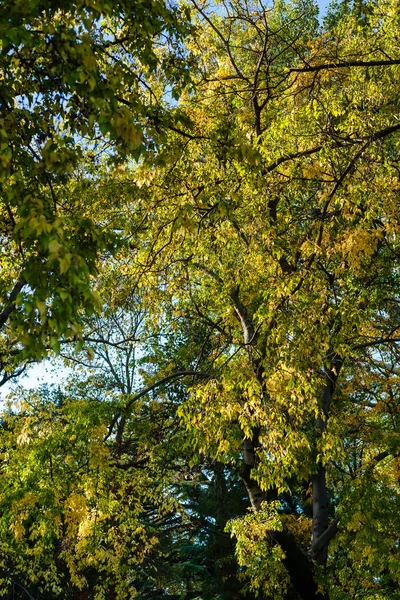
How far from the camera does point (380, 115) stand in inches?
288

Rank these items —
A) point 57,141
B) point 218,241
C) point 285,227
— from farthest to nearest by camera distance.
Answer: point 218,241 < point 285,227 < point 57,141

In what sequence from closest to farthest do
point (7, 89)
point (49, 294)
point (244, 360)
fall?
1. point (49, 294)
2. point (7, 89)
3. point (244, 360)

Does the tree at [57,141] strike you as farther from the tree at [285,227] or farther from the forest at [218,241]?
the tree at [285,227]

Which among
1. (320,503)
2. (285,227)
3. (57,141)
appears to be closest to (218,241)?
(285,227)

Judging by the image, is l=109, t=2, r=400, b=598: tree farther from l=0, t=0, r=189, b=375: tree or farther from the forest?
l=0, t=0, r=189, b=375: tree

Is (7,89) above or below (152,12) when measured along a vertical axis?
below

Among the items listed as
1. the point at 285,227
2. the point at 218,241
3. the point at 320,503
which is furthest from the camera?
the point at 320,503

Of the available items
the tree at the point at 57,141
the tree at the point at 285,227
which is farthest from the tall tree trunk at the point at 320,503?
the tree at the point at 57,141

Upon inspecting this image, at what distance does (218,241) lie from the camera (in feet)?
26.9

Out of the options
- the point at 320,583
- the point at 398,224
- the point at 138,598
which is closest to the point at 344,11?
the point at 398,224

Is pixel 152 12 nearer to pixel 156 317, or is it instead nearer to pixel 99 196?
pixel 99 196

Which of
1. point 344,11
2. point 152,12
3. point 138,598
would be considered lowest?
point 138,598

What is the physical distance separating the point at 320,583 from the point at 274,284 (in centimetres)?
515

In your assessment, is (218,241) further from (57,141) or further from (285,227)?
(57,141)
